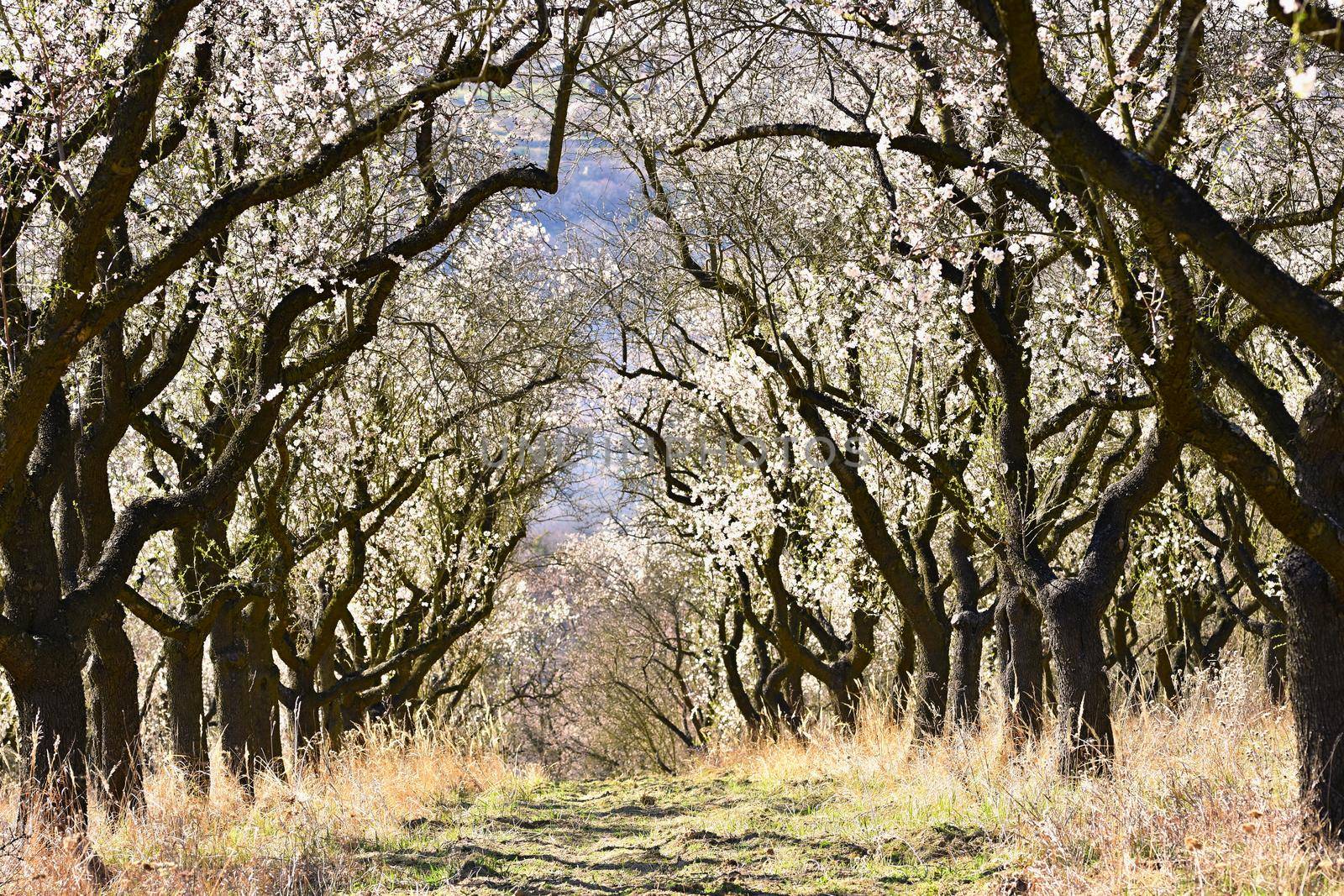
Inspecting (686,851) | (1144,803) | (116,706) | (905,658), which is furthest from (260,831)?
(905,658)

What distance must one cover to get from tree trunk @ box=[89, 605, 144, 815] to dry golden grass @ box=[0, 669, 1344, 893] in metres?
0.32

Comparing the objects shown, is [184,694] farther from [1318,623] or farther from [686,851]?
[1318,623]

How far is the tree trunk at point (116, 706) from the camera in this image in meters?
7.14

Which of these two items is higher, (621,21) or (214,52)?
(214,52)

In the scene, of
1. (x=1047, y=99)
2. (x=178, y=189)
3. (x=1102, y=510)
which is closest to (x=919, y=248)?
(x=1047, y=99)

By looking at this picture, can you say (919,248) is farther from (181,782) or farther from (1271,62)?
(181,782)

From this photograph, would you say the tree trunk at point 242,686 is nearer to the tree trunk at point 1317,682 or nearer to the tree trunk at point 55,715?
the tree trunk at point 55,715

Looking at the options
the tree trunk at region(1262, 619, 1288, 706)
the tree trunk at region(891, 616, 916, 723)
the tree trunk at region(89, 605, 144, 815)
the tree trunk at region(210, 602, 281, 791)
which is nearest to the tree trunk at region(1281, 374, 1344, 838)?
the tree trunk at region(89, 605, 144, 815)

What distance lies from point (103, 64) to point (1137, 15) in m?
6.32

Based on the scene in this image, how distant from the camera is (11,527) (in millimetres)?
6016

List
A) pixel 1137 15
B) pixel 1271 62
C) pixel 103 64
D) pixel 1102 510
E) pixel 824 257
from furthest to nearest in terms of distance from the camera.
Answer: pixel 824 257 → pixel 1137 15 → pixel 1102 510 → pixel 103 64 → pixel 1271 62

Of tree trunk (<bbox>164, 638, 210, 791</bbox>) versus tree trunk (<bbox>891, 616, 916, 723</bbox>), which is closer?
tree trunk (<bbox>164, 638, 210, 791</bbox>)

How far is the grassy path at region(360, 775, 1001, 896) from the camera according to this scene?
551 cm

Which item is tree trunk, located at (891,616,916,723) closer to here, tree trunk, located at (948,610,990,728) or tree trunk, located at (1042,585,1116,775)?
tree trunk, located at (948,610,990,728)
